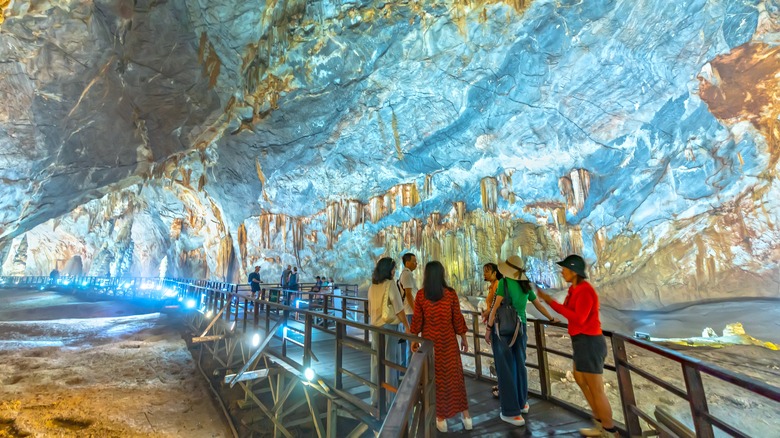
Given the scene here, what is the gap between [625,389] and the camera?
9.41 feet

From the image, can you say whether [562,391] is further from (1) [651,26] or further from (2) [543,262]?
(1) [651,26]

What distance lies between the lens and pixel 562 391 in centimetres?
875

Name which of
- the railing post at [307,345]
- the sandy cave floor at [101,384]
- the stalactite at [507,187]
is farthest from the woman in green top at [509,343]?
the stalactite at [507,187]

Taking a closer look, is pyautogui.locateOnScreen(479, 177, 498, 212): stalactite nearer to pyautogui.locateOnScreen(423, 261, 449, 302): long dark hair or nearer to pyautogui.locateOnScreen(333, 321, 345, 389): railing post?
pyautogui.locateOnScreen(333, 321, 345, 389): railing post

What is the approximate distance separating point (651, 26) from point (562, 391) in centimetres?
937

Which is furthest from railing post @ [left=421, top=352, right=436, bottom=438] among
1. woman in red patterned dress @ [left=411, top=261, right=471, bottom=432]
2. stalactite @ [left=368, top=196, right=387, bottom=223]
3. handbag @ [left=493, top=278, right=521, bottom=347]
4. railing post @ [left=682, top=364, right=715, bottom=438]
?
stalactite @ [left=368, top=196, right=387, bottom=223]

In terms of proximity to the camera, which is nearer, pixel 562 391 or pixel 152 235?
pixel 562 391

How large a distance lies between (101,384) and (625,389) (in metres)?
9.09

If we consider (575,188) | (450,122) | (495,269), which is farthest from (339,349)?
(575,188)

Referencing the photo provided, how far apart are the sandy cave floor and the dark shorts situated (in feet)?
20.0

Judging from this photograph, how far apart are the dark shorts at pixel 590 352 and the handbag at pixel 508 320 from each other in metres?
0.51

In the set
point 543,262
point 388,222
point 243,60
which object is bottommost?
point 543,262

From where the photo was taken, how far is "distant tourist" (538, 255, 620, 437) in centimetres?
273

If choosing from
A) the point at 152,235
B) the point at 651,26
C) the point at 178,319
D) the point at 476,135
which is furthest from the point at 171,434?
the point at 152,235
